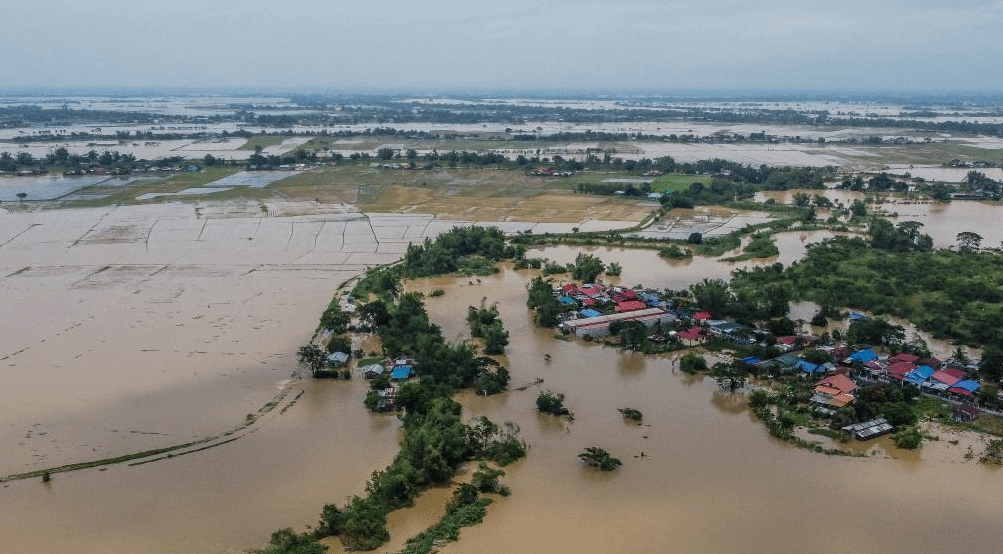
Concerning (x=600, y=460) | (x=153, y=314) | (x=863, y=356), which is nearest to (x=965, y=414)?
(x=863, y=356)

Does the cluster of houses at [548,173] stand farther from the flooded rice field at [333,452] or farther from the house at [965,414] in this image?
the house at [965,414]

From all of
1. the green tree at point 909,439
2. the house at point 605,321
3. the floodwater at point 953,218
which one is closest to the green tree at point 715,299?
the house at point 605,321

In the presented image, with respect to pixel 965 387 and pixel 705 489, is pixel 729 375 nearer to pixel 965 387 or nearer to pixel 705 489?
pixel 705 489

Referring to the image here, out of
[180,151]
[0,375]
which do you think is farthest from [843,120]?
[0,375]

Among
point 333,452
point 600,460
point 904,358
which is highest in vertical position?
point 904,358

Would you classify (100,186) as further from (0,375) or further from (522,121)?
(522,121)

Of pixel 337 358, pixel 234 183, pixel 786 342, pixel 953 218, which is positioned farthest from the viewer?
pixel 234 183
